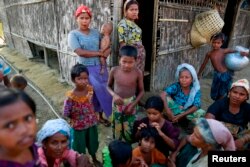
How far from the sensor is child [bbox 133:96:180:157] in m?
2.46

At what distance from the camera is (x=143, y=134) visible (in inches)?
89.7

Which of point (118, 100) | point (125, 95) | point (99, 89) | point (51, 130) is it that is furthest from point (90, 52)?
point (51, 130)

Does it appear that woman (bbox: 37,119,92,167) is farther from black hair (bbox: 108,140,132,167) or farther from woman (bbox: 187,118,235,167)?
woman (bbox: 187,118,235,167)

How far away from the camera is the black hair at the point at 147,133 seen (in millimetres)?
2248

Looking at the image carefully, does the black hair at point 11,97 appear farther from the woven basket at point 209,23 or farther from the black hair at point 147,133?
the woven basket at point 209,23

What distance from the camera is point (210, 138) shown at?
77.5 inches

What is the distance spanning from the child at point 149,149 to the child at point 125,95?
688 millimetres

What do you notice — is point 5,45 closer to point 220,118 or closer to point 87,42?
point 87,42

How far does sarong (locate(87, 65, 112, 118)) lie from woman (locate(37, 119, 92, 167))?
6.33 ft

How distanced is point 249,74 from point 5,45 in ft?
38.7

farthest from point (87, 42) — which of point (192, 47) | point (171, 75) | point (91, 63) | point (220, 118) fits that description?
point (192, 47)

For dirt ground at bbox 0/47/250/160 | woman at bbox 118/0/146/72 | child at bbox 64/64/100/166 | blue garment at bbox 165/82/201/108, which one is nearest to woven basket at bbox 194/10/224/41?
dirt ground at bbox 0/47/250/160

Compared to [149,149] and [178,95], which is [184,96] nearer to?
[178,95]

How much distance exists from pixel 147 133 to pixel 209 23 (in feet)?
14.1
